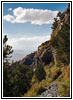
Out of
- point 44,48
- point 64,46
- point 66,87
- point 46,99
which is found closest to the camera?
point 46,99

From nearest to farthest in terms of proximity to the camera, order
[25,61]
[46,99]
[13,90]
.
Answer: [46,99] < [13,90] < [25,61]

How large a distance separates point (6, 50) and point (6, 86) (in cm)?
388

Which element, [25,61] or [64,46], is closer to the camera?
[64,46]

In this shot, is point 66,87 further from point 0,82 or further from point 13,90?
point 13,90

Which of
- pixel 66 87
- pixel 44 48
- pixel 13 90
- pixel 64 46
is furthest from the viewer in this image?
pixel 44 48

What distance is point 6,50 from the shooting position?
2289 centimetres

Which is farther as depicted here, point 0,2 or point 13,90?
point 13,90

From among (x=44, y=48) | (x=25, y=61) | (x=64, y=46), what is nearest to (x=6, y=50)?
(x=64, y=46)

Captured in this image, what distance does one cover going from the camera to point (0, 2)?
13898 mm

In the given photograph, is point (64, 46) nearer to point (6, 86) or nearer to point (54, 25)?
point (6, 86)

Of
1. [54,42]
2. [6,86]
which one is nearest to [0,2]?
[6,86]

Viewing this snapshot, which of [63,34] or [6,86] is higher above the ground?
[63,34]

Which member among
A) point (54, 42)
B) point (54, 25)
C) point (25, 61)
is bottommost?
point (25, 61)

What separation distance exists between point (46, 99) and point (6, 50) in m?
11.3
